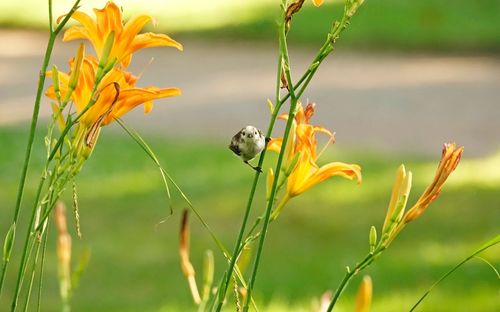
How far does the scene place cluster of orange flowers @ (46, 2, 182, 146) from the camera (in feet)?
3.66

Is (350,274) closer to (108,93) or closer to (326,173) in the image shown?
(326,173)

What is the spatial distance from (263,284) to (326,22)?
17.8 ft

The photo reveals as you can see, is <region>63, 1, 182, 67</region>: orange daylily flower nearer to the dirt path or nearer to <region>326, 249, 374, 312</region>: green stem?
<region>326, 249, 374, 312</region>: green stem

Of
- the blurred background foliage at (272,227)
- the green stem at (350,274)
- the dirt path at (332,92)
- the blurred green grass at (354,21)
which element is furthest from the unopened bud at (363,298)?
the blurred green grass at (354,21)

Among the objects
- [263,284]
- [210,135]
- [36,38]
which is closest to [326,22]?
[36,38]

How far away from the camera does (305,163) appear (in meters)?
1.20

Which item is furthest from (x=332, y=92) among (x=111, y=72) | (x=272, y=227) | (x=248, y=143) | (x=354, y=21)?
(x=248, y=143)

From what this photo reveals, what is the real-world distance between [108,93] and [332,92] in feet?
21.5

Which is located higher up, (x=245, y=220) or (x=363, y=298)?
(x=245, y=220)

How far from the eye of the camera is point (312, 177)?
1199mm

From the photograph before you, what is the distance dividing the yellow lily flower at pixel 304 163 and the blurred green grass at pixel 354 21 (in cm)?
767

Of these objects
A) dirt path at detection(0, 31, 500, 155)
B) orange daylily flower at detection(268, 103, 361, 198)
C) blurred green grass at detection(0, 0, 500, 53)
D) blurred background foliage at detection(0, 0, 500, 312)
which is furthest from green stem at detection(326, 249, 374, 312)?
blurred green grass at detection(0, 0, 500, 53)

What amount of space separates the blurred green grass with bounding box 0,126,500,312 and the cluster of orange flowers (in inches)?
99.7

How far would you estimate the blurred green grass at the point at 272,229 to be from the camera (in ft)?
13.2
